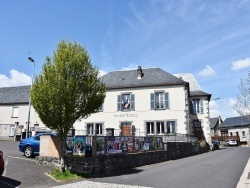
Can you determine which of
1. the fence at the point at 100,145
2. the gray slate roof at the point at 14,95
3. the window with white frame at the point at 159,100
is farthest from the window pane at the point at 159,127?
the gray slate roof at the point at 14,95

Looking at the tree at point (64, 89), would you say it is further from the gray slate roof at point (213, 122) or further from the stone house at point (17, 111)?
the gray slate roof at point (213, 122)

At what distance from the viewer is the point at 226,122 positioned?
67.0 metres

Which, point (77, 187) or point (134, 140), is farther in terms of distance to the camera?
point (134, 140)

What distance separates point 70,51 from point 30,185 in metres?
6.24

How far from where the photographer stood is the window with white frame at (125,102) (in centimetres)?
3015

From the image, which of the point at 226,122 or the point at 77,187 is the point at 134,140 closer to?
the point at 77,187

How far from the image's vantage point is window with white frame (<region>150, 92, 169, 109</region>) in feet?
95.2

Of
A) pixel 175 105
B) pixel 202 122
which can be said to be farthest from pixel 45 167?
pixel 202 122

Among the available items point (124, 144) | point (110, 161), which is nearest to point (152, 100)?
point (124, 144)

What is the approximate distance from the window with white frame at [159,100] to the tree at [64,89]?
17.2m

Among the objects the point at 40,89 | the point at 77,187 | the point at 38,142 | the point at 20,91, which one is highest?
the point at 20,91

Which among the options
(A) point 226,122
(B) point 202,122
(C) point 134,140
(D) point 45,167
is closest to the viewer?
(D) point 45,167

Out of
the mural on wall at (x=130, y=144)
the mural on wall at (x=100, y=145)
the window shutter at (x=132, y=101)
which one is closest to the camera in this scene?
the mural on wall at (x=100, y=145)

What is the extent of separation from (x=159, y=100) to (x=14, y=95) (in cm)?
2410
